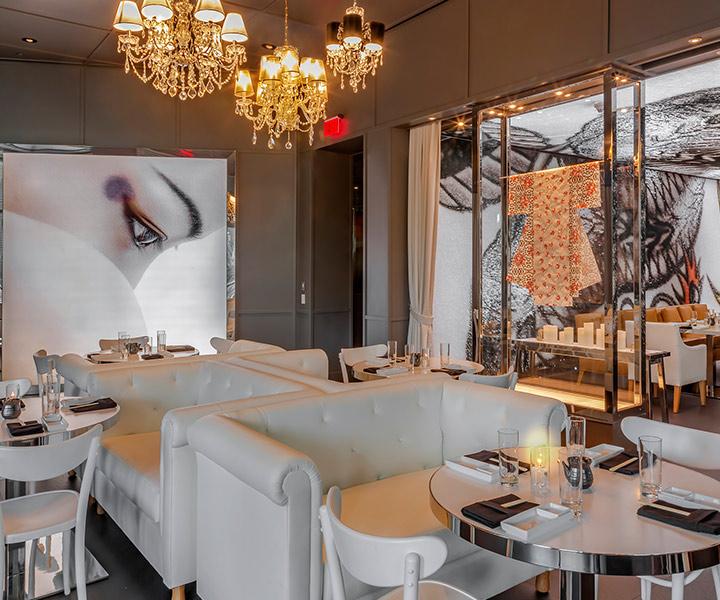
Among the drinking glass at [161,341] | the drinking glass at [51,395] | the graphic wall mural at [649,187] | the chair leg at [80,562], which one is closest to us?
the chair leg at [80,562]

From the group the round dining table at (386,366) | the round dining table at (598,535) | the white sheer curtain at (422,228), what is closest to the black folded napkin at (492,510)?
the round dining table at (598,535)

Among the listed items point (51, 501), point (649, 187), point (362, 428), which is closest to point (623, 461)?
point (362, 428)

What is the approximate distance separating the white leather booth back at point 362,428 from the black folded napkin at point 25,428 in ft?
3.44

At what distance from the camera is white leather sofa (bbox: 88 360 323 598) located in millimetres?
2680

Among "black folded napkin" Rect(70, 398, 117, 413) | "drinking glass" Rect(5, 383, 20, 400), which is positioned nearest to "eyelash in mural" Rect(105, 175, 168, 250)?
"drinking glass" Rect(5, 383, 20, 400)

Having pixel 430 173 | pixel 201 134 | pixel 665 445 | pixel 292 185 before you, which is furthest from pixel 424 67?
pixel 665 445

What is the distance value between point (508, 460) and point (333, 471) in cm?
103

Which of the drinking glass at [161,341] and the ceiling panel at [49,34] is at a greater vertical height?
the ceiling panel at [49,34]

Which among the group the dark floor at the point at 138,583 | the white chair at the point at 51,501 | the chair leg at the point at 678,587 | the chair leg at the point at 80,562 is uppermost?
the white chair at the point at 51,501

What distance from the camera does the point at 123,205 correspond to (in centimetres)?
761

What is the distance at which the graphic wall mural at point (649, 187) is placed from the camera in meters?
4.92

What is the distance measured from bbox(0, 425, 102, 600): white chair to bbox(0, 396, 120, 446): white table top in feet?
0.93

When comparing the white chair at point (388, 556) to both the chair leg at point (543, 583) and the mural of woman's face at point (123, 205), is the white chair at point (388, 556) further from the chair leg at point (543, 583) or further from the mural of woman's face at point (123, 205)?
the mural of woman's face at point (123, 205)

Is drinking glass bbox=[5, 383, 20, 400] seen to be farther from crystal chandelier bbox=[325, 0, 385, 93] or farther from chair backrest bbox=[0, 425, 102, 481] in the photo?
crystal chandelier bbox=[325, 0, 385, 93]
